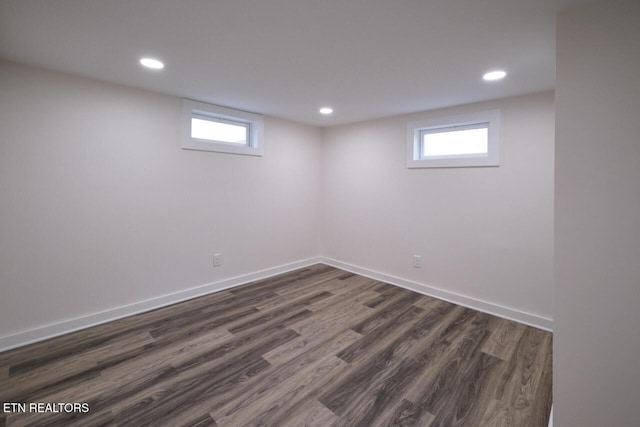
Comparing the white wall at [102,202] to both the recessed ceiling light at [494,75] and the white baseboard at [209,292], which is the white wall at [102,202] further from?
the recessed ceiling light at [494,75]

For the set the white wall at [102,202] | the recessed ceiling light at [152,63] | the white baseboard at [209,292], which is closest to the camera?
the recessed ceiling light at [152,63]

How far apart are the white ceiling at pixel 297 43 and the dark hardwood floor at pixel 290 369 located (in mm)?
2116

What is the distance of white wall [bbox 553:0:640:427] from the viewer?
3.81 feet

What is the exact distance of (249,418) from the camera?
1.49m

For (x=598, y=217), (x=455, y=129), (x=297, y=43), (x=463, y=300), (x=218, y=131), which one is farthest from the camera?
(x=218, y=131)

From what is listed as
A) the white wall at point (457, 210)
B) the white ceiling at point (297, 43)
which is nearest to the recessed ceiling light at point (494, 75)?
the white ceiling at point (297, 43)

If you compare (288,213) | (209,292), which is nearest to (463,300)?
(288,213)

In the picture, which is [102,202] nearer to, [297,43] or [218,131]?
[218,131]

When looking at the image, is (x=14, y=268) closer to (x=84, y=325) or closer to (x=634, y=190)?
(x=84, y=325)

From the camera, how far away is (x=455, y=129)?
3.08m

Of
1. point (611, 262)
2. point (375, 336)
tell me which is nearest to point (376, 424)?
point (375, 336)

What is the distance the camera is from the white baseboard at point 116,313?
83.2 inches

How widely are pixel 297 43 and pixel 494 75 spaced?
1.54m

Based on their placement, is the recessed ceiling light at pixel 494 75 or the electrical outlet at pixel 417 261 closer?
the recessed ceiling light at pixel 494 75
